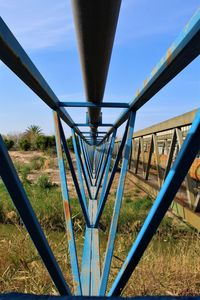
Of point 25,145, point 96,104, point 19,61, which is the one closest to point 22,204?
point 19,61

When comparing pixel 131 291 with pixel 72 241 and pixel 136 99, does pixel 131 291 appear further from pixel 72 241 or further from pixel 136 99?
pixel 136 99

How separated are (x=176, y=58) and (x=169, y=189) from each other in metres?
0.46

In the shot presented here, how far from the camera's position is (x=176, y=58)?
46.9 inches

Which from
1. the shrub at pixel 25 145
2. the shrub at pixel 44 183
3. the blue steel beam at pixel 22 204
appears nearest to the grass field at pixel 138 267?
the blue steel beam at pixel 22 204

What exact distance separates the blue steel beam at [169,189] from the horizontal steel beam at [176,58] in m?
0.20

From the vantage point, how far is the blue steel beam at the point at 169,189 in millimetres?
1104

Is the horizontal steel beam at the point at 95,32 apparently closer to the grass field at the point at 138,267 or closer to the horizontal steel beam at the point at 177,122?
the horizontal steel beam at the point at 177,122

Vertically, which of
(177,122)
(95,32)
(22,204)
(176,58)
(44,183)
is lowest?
(44,183)

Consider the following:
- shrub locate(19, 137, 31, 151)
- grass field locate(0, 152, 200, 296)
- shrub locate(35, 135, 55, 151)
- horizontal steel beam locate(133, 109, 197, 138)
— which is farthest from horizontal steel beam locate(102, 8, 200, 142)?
shrub locate(19, 137, 31, 151)

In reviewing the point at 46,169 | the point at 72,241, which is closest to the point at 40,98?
the point at 72,241

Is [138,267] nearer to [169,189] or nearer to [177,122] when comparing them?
[177,122]

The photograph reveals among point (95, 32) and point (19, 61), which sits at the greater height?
point (95, 32)

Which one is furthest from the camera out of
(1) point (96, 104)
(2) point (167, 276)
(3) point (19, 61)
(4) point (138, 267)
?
(4) point (138, 267)

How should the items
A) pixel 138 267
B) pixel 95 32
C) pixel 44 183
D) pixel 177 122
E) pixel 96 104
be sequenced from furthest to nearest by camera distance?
pixel 44 183 → pixel 138 267 → pixel 177 122 → pixel 96 104 → pixel 95 32
